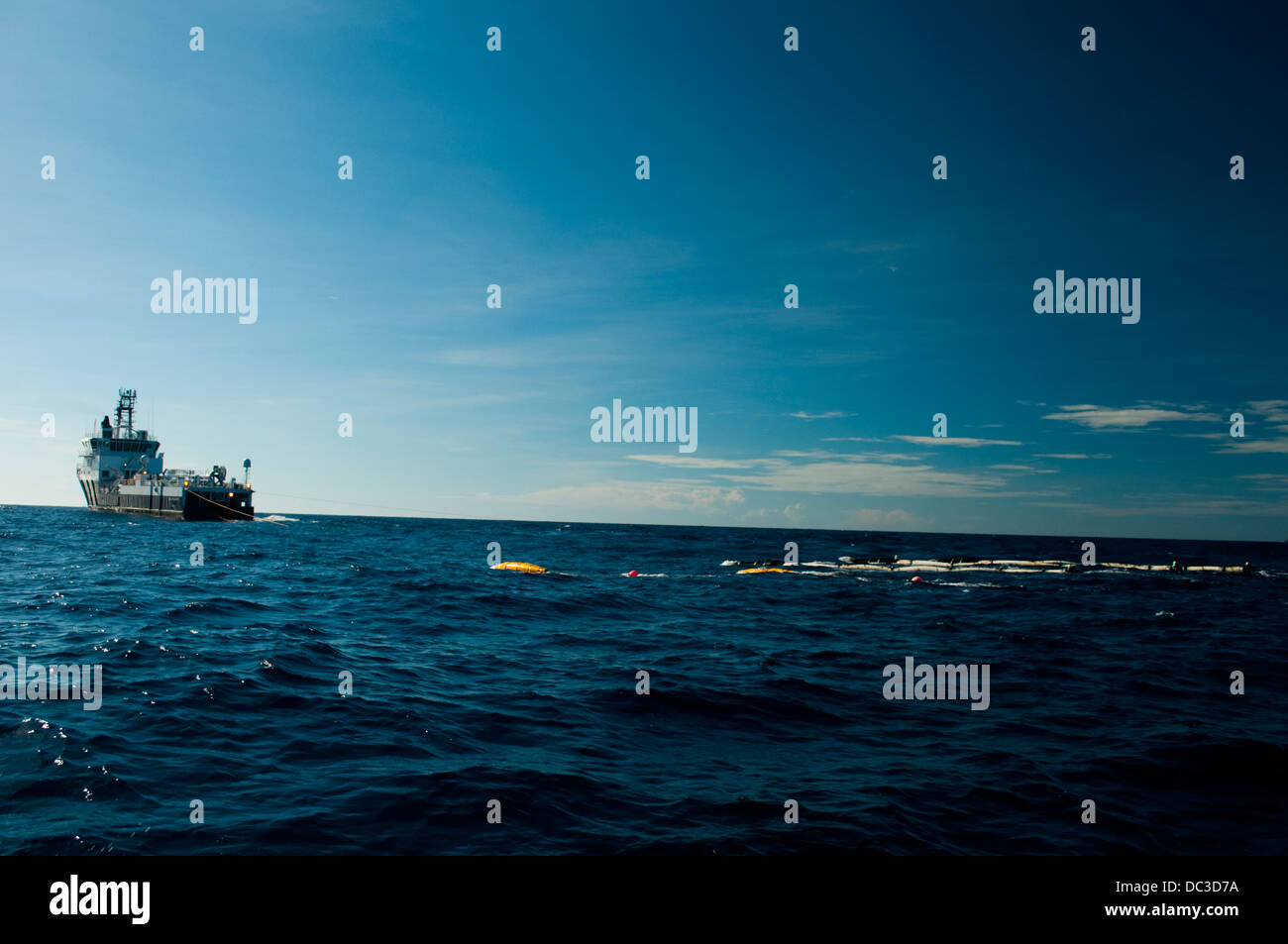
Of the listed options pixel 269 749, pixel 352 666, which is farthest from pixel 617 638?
pixel 269 749

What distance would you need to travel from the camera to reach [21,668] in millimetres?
14789

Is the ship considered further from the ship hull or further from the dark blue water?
the dark blue water

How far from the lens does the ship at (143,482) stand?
10012 centimetres

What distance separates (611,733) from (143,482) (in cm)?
12695

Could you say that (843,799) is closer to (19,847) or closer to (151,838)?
(151,838)

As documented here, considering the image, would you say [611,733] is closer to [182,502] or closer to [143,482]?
[182,502]

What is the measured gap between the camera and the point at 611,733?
1283cm

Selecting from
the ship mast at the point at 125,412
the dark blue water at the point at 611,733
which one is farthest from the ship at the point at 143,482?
the dark blue water at the point at 611,733

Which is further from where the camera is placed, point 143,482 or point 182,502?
point 143,482

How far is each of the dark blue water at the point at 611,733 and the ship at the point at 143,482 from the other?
83180mm

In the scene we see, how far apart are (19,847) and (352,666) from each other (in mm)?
9757

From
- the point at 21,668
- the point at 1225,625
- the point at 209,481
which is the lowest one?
the point at 1225,625

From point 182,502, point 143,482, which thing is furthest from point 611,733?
point 143,482

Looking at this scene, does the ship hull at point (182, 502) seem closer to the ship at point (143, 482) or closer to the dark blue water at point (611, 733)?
the ship at point (143, 482)
